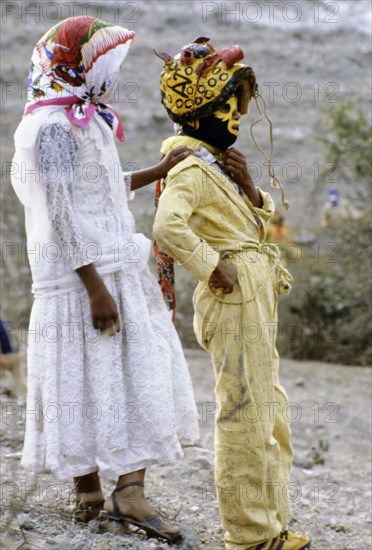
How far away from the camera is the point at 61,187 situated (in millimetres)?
3061

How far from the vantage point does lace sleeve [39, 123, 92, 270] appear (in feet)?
10.0

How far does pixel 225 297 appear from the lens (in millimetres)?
3258

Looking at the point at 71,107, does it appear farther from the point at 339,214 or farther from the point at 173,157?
the point at 339,214

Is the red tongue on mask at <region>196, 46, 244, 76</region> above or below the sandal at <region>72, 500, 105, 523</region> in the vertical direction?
above

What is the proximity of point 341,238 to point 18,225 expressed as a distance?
3.65 m

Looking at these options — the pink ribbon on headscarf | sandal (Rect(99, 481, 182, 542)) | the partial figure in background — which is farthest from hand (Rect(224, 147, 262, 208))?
the partial figure in background

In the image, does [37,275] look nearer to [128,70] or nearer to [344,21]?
[128,70]

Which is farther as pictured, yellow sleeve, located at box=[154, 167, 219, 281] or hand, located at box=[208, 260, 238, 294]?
hand, located at box=[208, 260, 238, 294]

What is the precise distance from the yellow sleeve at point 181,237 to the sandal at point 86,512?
1.02m

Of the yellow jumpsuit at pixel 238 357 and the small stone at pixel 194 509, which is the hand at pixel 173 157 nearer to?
the yellow jumpsuit at pixel 238 357

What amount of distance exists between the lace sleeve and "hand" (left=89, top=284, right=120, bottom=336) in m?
0.13

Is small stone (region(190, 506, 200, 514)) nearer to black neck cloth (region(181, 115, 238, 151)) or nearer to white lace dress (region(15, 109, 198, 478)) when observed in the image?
white lace dress (region(15, 109, 198, 478))

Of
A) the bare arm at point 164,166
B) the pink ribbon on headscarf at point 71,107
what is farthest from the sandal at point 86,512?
the pink ribbon on headscarf at point 71,107

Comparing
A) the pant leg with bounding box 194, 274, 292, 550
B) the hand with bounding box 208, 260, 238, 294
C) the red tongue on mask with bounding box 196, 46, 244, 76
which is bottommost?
the pant leg with bounding box 194, 274, 292, 550
